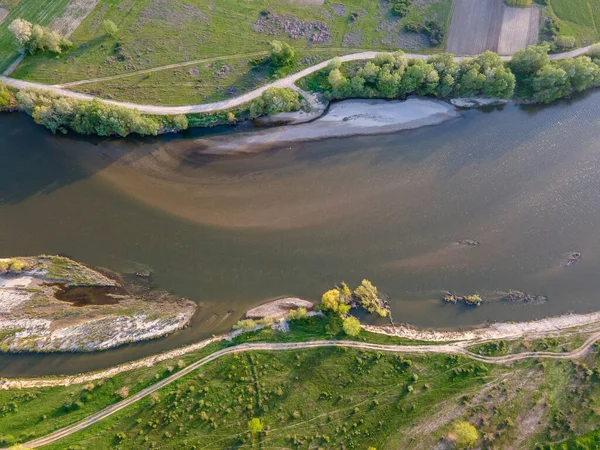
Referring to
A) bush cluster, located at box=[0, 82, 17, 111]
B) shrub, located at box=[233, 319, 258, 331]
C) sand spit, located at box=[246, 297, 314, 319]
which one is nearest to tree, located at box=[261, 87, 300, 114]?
sand spit, located at box=[246, 297, 314, 319]

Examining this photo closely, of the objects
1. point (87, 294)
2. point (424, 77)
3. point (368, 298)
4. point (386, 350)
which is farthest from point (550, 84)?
point (87, 294)

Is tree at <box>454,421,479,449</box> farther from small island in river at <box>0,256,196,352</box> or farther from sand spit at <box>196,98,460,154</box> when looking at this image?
sand spit at <box>196,98,460,154</box>

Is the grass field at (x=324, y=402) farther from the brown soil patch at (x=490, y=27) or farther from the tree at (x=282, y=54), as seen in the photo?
the brown soil patch at (x=490, y=27)

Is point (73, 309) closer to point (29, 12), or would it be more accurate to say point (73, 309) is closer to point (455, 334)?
point (455, 334)

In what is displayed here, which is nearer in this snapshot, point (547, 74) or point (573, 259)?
point (573, 259)

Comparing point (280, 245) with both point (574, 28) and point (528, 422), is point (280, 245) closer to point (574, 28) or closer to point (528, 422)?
point (528, 422)

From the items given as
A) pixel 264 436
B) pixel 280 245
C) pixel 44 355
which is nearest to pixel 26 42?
pixel 44 355
